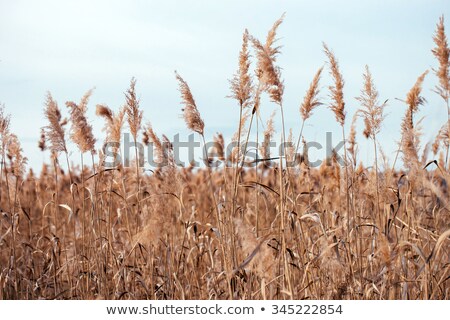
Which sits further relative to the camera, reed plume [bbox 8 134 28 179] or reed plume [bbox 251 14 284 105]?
reed plume [bbox 8 134 28 179]

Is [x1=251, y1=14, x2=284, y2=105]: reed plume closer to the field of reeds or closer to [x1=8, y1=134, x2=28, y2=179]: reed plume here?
the field of reeds

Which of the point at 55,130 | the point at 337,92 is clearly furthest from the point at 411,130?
the point at 55,130

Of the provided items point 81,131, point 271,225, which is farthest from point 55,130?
point 271,225

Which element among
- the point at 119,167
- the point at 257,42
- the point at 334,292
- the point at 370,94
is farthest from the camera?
the point at 119,167

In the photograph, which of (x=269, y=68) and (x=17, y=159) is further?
(x=17, y=159)

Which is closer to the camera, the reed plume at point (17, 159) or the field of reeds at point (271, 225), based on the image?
the field of reeds at point (271, 225)

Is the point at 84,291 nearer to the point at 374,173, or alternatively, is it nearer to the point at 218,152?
the point at 218,152

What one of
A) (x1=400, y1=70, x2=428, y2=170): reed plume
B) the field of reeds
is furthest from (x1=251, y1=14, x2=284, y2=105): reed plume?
(x1=400, y1=70, x2=428, y2=170): reed plume

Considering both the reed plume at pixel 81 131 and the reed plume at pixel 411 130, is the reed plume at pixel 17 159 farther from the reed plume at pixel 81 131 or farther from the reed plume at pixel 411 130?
the reed plume at pixel 411 130

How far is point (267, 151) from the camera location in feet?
13.3

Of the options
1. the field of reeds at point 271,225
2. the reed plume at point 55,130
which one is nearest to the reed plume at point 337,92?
the field of reeds at point 271,225

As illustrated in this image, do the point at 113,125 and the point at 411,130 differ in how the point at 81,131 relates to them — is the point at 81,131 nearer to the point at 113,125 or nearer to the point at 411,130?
the point at 113,125

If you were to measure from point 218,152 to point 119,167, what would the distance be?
1.01m
